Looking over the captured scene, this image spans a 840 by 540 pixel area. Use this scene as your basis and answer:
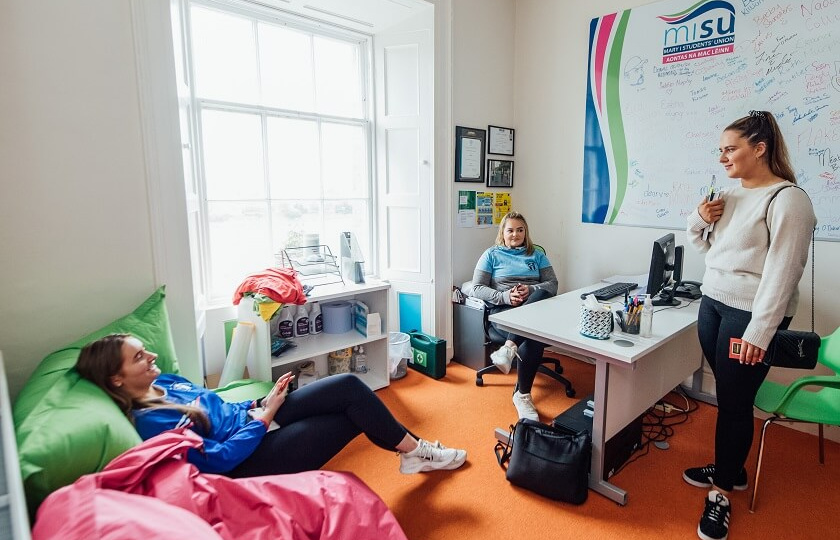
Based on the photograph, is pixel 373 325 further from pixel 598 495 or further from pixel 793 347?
pixel 793 347

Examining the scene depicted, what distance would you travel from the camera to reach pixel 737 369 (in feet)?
5.93

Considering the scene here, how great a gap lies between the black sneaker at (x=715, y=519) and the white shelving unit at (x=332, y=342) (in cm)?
189

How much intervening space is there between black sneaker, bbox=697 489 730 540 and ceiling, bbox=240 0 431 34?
124 inches

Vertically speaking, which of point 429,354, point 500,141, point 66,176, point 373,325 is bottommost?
point 429,354

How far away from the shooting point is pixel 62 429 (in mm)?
1157

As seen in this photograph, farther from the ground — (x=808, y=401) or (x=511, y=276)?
(x=511, y=276)

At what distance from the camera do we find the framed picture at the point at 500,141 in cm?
374

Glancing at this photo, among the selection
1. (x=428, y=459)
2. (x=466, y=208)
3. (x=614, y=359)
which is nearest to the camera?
(x=614, y=359)

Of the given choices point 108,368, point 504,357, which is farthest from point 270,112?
point 504,357

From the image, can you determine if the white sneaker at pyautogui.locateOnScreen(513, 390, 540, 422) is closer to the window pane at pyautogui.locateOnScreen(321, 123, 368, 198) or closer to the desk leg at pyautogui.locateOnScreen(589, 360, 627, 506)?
the desk leg at pyautogui.locateOnScreen(589, 360, 627, 506)

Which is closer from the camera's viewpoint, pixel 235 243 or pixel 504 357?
pixel 235 243

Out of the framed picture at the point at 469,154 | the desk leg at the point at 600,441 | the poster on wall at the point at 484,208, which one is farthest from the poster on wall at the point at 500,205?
the desk leg at the point at 600,441

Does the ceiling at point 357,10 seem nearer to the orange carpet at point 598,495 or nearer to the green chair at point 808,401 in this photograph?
the orange carpet at point 598,495

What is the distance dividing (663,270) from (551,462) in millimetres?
1156
